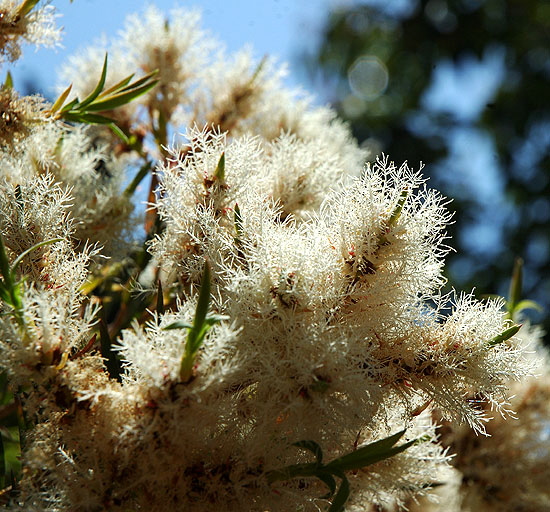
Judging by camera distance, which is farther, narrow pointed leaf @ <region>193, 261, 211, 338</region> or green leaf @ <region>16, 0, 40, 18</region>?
green leaf @ <region>16, 0, 40, 18</region>

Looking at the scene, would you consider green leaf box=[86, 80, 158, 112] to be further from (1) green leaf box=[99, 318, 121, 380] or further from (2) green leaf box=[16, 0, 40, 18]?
(1) green leaf box=[99, 318, 121, 380]

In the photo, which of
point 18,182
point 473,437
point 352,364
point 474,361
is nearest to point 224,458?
point 352,364

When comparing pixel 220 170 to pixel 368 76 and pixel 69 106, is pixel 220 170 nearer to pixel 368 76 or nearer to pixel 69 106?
pixel 69 106

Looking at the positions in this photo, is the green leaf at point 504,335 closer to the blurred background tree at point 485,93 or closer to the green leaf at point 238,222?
the green leaf at point 238,222

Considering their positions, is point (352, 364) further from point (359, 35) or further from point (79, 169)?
point (359, 35)

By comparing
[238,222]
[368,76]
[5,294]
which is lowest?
[5,294]

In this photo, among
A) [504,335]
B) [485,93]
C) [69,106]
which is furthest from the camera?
[485,93]

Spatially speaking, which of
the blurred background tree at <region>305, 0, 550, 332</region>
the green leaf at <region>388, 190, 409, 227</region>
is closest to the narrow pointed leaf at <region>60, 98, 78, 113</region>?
the green leaf at <region>388, 190, 409, 227</region>

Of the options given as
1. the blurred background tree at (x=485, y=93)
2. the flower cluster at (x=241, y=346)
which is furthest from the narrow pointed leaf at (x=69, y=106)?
the blurred background tree at (x=485, y=93)

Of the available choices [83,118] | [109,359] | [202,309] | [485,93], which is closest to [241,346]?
[202,309]
